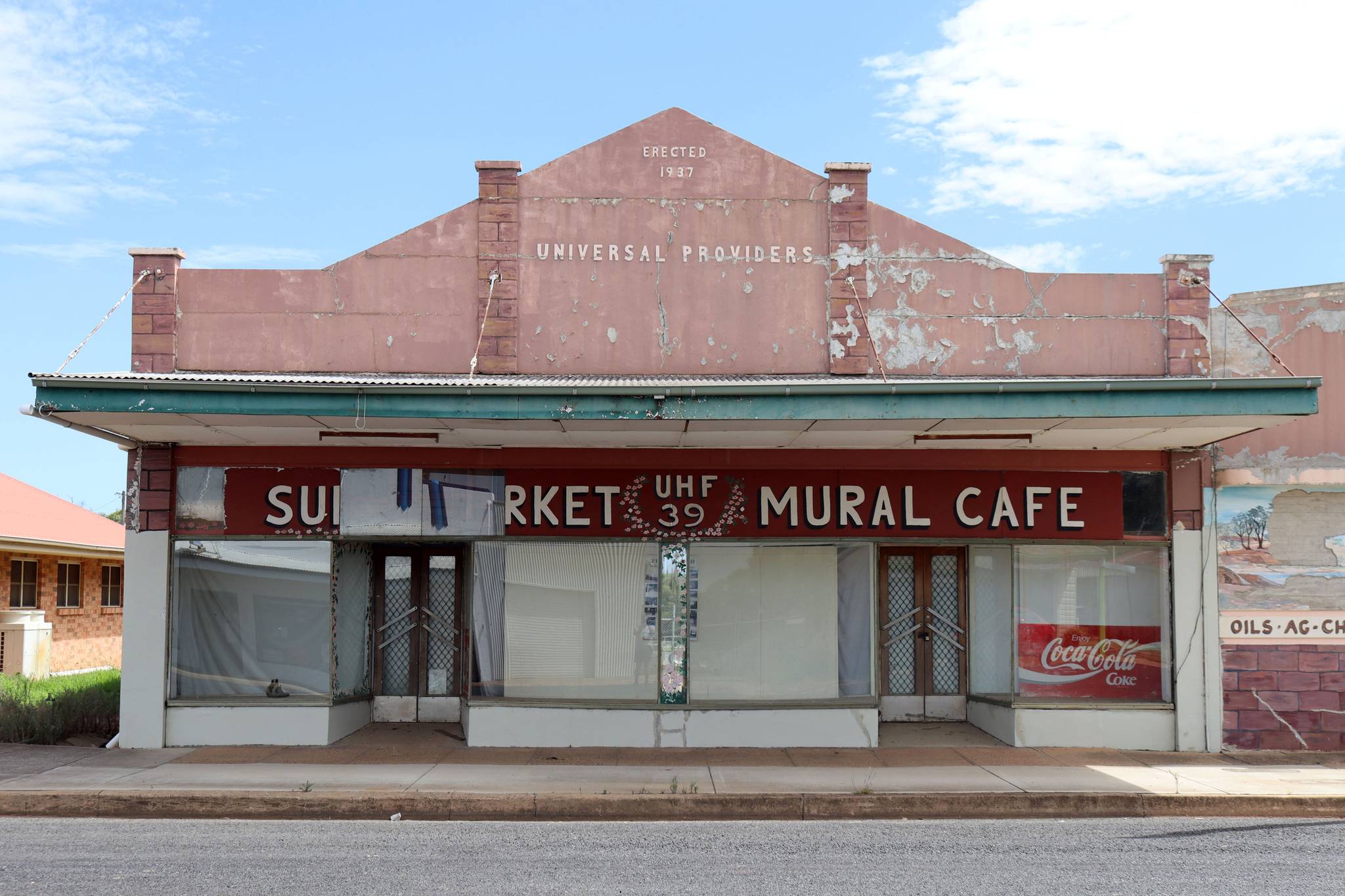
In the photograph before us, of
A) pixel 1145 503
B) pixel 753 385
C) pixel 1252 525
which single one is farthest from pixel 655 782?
pixel 1252 525

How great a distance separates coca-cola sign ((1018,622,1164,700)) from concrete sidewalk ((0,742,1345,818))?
2.62ft

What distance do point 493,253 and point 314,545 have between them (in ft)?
12.9

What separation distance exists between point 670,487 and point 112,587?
2002 cm

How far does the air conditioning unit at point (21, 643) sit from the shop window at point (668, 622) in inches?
455

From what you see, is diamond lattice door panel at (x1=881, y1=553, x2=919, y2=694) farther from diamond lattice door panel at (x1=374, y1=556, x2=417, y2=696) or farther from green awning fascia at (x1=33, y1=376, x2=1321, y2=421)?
diamond lattice door panel at (x1=374, y1=556, x2=417, y2=696)

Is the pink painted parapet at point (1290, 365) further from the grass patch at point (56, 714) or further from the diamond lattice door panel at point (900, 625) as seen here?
the grass patch at point (56, 714)

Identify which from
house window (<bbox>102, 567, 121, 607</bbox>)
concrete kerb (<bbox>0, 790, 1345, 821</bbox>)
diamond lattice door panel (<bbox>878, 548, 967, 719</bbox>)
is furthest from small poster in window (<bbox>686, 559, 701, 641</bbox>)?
house window (<bbox>102, 567, 121, 607</bbox>)

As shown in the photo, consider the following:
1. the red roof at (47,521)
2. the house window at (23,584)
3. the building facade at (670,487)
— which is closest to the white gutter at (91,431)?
the building facade at (670,487)

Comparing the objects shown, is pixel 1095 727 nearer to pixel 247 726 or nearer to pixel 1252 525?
pixel 1252 525

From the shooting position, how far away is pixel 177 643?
1312cm

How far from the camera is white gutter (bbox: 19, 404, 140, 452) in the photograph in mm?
10812

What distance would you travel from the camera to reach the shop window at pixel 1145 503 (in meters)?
13.2

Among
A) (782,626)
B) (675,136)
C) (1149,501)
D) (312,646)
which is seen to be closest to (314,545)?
(312,646)

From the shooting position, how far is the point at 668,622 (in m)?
13.1
